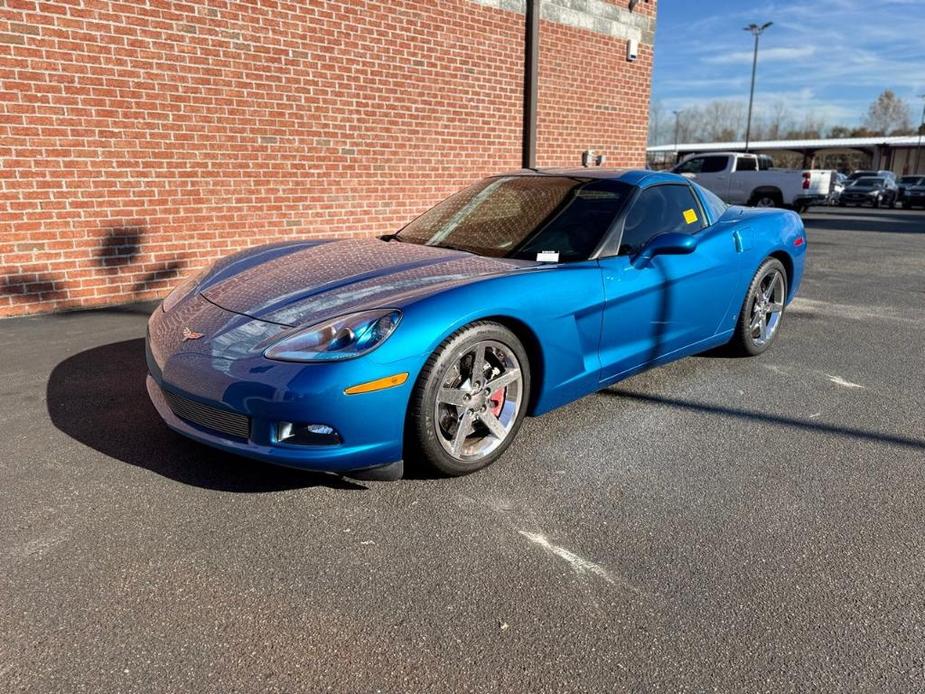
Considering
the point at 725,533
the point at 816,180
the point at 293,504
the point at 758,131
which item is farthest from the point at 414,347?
the point at 758,131

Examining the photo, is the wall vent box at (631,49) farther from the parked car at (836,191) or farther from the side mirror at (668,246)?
the parked car at (836,191)

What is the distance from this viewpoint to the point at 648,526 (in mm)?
2676

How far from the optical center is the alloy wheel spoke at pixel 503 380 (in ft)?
10.0

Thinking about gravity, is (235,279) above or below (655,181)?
below

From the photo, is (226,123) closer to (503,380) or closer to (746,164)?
(503,380)

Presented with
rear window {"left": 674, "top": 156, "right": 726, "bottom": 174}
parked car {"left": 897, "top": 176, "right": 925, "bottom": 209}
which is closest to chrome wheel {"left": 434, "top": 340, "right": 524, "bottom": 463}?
rear window {"left": 674, "top": 156, "right": 726, "bottom": 174}

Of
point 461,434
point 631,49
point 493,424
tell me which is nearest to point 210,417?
point 461,434

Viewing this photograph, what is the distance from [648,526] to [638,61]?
10359 mm

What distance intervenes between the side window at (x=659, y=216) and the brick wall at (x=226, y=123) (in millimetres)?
4652

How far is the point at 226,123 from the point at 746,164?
16451mm

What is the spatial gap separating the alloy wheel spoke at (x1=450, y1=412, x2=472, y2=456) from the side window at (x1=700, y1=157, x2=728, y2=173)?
18599 millimetres

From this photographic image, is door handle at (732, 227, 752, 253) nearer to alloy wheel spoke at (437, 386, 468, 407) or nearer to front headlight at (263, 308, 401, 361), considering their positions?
alloy wheel spoke at (437, 386, 468, 407)

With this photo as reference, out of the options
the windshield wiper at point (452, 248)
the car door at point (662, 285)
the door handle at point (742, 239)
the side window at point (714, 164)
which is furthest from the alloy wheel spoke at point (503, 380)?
the side window at point (714, 164)

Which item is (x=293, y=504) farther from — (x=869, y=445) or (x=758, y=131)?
(x=758, y=131)
